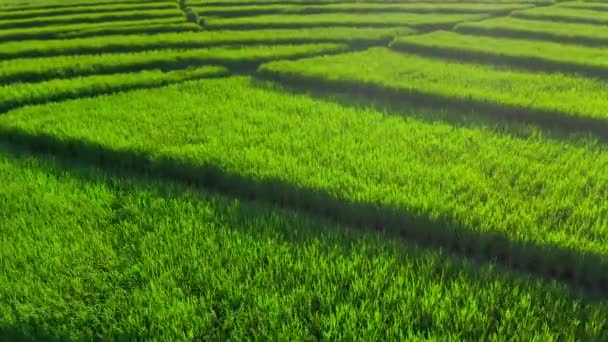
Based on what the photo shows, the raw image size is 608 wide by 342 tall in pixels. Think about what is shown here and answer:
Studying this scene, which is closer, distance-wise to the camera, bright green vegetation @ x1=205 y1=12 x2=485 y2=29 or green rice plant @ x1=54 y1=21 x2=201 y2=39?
green rice plant @ x1=54 y1=21 x2=201 y2=39

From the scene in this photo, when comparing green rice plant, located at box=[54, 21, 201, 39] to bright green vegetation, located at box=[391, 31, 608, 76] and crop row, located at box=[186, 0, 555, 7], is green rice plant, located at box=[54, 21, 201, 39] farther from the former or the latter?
bright green vegetation, located at box=[391, 31, 608, 76]

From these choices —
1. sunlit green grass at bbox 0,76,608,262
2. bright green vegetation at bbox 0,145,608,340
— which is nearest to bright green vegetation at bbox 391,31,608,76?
sunlit green grass at bbox 0,76,608,262

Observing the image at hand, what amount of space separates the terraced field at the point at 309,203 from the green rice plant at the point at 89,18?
7892 millimetres

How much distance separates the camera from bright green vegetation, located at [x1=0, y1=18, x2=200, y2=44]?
46.2ft

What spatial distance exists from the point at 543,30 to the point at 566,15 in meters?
3.51

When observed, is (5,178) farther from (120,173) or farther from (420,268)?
Result: (420,268)

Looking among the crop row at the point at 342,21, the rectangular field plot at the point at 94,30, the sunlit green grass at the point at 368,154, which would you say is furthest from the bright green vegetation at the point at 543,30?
the rectangular field plot at the point at 94,30

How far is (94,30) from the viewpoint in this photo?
14352mm

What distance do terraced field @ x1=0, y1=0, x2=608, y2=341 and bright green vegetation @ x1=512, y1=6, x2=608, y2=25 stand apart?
6.81 metres

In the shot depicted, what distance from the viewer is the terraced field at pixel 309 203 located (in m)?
2.76

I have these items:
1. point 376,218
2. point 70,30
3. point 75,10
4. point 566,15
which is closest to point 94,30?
point 70,30

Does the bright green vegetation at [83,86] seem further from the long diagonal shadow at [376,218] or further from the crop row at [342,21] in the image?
the crop row at [342,21]

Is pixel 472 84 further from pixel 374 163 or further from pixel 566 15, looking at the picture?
pixel 566 15

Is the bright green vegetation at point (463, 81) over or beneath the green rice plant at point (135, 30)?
beneath
